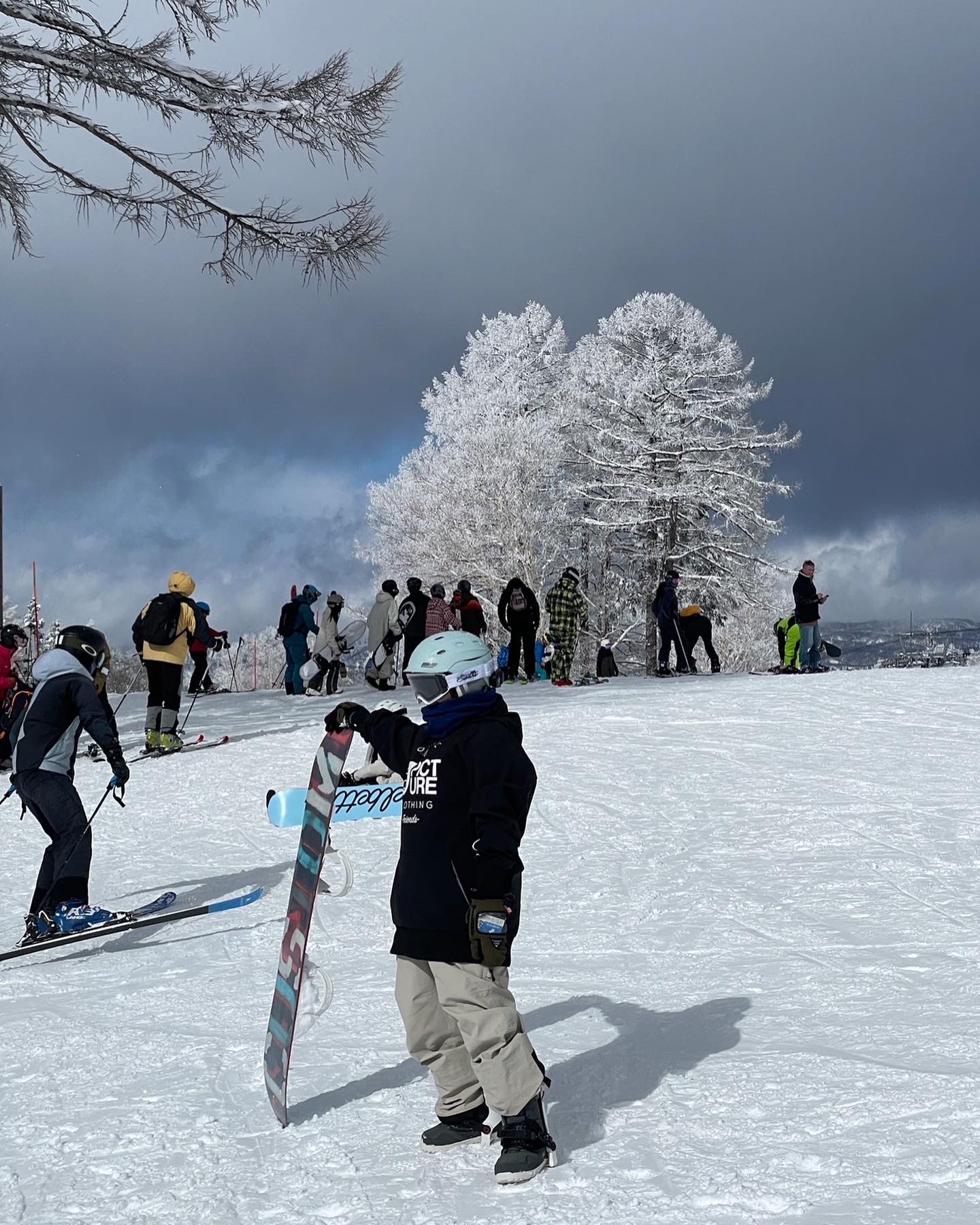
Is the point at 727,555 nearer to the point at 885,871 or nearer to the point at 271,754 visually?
the point at 271,754

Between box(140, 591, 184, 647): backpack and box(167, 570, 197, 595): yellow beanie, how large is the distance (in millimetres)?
162

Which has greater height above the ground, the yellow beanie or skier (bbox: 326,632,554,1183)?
the yellow beanie

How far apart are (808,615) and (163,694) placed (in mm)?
9741

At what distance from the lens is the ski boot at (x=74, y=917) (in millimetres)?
6508

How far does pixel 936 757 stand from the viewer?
33.6 feet

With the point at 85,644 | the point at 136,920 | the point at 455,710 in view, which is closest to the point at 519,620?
the point at 85,644

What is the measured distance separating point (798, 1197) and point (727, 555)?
92.5ft

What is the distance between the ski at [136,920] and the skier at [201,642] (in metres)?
7.54

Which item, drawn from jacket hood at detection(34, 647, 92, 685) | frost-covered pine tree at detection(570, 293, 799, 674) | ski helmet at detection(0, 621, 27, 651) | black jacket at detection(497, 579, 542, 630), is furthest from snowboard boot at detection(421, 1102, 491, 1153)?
frost-covered pine tree at detection(570, 293, 799, 674)

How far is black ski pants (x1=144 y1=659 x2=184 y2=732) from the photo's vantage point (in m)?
12.2

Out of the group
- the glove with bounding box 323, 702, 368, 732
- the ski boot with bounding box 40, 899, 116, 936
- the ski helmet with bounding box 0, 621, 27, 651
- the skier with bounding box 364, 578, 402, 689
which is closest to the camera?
the glove with bounding box 323, 702, 368, 732

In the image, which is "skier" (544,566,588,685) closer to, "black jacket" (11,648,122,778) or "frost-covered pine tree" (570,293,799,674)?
"black jacket" (11,648,122,778)

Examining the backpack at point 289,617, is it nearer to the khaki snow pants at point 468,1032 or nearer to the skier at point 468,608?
the skier at point 468,608

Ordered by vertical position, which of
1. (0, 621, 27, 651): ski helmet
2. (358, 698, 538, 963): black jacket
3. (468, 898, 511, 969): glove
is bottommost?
(468, 898, 511, 969): glove
